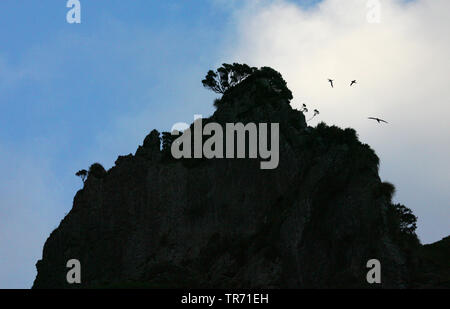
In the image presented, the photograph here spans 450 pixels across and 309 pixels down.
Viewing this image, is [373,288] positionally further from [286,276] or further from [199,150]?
[199,150]

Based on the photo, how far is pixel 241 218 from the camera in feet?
290

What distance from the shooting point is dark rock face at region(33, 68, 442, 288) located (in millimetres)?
79312

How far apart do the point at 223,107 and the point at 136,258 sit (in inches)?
916

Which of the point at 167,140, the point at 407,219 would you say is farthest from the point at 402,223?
the point at 167,140

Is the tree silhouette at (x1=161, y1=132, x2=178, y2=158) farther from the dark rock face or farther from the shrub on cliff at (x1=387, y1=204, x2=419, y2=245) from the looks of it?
the shrub on cliff at (x1=387, y1=204, x2=419, y2=245)

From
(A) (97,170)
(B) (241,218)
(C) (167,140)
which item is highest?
(C) (167,140)

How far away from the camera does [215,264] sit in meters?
87.0

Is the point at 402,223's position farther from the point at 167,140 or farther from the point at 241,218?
the point at 167,140

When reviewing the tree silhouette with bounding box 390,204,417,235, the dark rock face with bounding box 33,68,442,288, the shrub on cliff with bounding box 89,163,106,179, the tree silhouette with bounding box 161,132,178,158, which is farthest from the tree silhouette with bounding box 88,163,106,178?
the tree silhouette with bounding box 390,204,417,235

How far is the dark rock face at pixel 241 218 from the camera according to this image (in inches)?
3123

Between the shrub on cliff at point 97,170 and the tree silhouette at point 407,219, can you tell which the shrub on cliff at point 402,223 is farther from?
the shrub on cliff at point 97,170

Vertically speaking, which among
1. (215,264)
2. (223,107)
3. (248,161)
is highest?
(223,107)
